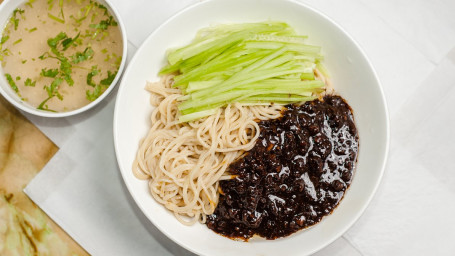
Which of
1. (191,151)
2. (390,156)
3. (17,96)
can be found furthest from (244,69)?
(17,96)

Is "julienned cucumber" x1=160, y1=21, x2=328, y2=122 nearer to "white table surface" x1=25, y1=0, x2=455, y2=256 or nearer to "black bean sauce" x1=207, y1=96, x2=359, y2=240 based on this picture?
"black bean sauce" x1=207, y1=96, x2=359, y2=240

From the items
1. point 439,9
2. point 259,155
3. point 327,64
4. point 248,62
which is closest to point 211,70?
point 248,62

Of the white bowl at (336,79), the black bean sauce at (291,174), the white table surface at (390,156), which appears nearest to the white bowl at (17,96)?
the white bowl at (336,79)

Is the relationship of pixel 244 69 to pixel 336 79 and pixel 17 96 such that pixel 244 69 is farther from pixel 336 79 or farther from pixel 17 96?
pixel 17 96

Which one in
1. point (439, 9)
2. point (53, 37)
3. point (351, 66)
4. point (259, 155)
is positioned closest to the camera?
point (259, 155)

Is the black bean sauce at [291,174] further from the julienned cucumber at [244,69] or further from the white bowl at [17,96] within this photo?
the white bowl at [17,96]

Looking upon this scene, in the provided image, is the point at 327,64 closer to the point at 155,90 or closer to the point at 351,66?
the point at 351,66

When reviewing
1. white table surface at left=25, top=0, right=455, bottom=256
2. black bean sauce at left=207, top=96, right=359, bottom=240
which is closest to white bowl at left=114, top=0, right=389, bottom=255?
black bean sauce at left=207, top=96, right=359, bottom=240
